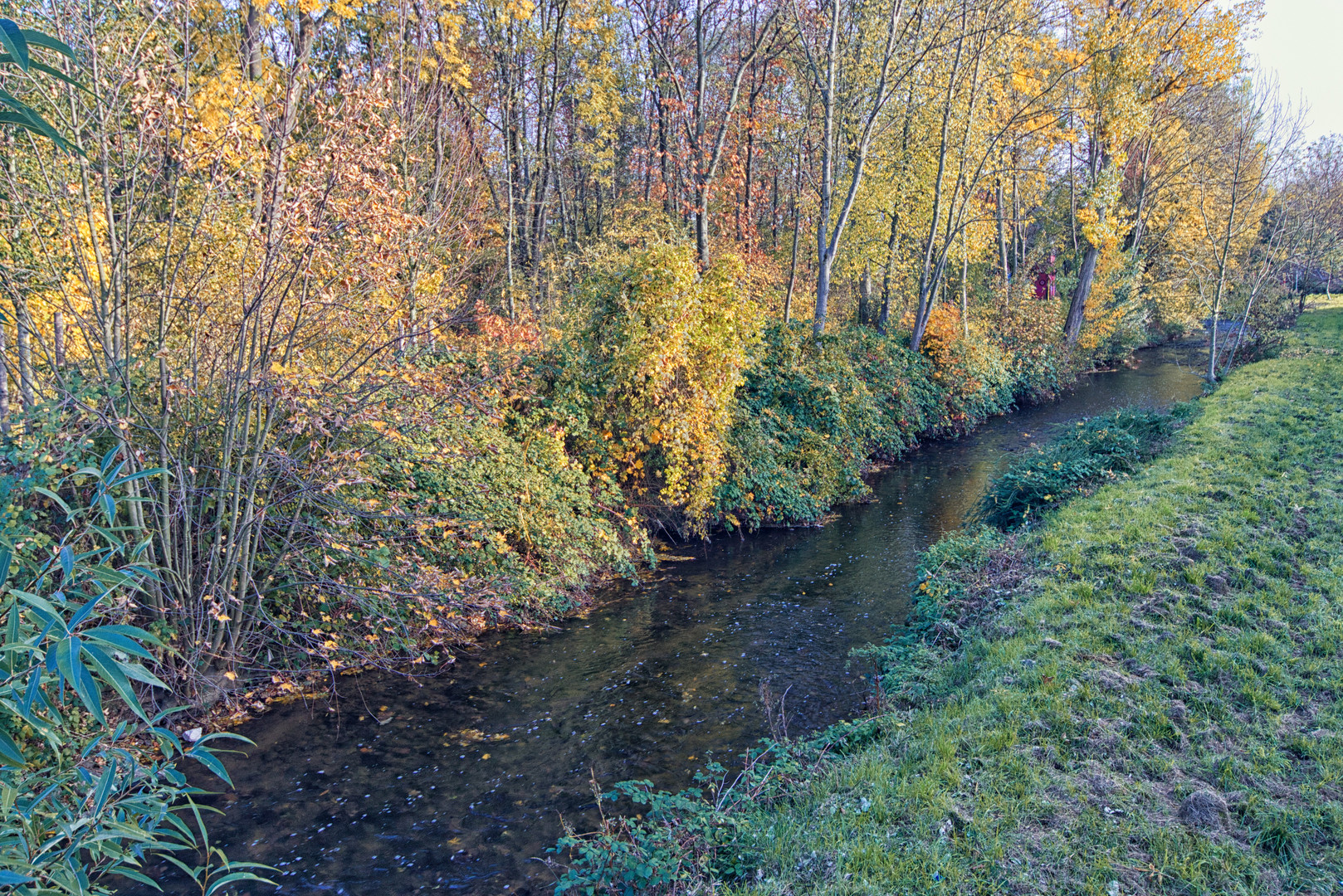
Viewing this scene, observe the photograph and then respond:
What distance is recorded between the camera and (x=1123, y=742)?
4.91m

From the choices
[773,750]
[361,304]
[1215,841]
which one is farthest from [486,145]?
[1215,841]

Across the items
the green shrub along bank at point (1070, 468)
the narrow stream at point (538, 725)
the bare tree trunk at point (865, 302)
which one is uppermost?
the bare tree trunk at point (865, 302)

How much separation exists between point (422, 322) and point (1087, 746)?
287 inches

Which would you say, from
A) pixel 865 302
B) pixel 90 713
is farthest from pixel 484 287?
pixel 865 302

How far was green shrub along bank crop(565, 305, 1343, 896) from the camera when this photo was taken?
13.2 feet

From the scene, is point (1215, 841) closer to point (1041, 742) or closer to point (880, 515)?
point (1041, 742)

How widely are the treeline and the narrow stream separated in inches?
27.8

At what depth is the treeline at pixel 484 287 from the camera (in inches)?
249

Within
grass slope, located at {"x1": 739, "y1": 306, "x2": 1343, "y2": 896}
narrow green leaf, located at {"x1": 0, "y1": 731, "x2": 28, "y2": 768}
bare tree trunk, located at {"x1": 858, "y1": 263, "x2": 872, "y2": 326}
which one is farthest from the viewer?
bare tree trunk, located at {"x1": 858, "y1": 263, "x2": 872, "y2": 326}

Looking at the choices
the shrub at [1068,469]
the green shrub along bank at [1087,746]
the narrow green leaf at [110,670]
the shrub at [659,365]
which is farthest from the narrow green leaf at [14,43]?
the shrub at [1068,469]

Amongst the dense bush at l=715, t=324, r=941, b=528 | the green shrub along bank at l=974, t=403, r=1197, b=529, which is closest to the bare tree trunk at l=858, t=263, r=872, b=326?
the dense bush at l=715, t=324, r=941, b=528

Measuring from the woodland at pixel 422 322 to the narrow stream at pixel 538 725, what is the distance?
614 mm

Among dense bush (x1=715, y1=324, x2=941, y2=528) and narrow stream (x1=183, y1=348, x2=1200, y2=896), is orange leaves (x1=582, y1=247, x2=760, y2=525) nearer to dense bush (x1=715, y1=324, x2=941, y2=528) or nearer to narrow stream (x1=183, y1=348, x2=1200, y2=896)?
dense bush (x1=715, y1=324, x2=941, y2=528)

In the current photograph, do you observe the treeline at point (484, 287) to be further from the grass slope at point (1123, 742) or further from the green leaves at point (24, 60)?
the grass slope at point (1123, 742)
